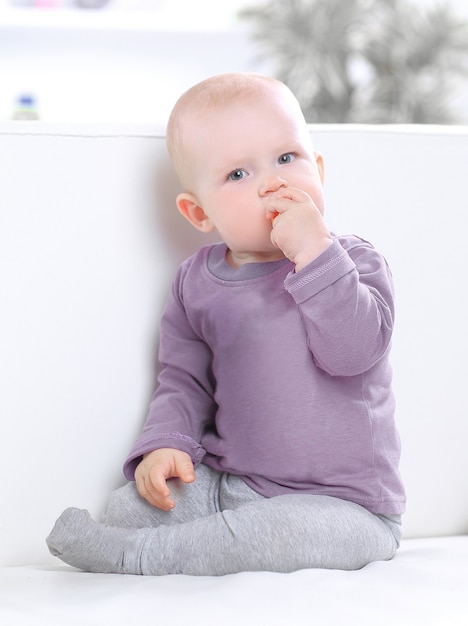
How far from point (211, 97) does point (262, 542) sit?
1.66ft

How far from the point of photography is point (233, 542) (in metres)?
0.89

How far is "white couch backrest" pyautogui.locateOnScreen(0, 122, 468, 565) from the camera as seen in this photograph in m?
1.06

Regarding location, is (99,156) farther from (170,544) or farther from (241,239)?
(170,544)

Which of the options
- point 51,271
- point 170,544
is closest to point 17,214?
point 51,271

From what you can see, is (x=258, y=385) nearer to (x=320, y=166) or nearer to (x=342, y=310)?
(x=342, y=310)

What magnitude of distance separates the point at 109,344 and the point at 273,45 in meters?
2.90

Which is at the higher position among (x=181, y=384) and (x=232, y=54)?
(x=232, y=54)

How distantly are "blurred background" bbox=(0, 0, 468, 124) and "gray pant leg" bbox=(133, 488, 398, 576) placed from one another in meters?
2.70

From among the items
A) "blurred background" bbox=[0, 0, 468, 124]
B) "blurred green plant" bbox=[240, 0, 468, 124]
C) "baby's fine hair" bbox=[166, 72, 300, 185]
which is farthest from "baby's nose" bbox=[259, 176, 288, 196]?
"blurred green plant" bbox=[240, 0, 468, 124]

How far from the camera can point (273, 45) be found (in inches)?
148

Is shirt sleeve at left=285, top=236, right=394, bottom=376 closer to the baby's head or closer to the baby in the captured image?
the baby

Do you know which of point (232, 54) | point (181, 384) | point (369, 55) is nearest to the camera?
point (181, 384)

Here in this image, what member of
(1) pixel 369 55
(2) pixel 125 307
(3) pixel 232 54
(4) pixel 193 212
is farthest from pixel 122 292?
(3) pixel 232 54

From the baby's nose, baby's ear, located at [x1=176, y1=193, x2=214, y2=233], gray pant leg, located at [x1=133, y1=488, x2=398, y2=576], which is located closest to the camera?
gray pant leg, located at [x1=133, y1=488, x2=398, y2=576]
